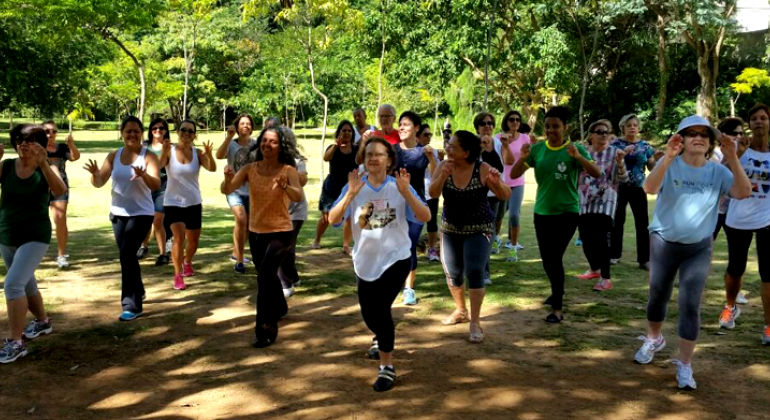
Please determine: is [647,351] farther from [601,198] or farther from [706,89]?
[706,89]

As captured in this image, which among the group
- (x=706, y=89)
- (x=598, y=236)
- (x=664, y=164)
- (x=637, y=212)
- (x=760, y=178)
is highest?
(x=706, y=89)

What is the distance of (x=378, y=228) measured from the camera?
16.1 ft

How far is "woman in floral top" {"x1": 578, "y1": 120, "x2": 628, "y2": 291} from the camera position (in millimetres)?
8031

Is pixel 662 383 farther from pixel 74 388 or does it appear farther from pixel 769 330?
pixel 74 388

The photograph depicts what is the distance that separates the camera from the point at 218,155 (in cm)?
871

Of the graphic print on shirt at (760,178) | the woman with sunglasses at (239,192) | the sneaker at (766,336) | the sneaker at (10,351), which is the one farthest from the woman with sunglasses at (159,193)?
the sneaker at (766,336)

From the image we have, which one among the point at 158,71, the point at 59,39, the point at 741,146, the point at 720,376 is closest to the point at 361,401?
the point at 720,376

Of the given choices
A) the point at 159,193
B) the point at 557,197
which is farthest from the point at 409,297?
the point at 159,193

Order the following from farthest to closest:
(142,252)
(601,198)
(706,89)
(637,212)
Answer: (706,89), (142,252), (637,212), (601,198)

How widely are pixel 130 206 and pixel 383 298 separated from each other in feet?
9.48

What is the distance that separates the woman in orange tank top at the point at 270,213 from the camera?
5.82 meters

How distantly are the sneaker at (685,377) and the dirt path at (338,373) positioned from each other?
64 millimetres

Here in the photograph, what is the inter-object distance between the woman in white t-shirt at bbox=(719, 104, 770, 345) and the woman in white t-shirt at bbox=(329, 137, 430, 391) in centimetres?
274

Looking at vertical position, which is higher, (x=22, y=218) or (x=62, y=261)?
(x=22, y=218)
